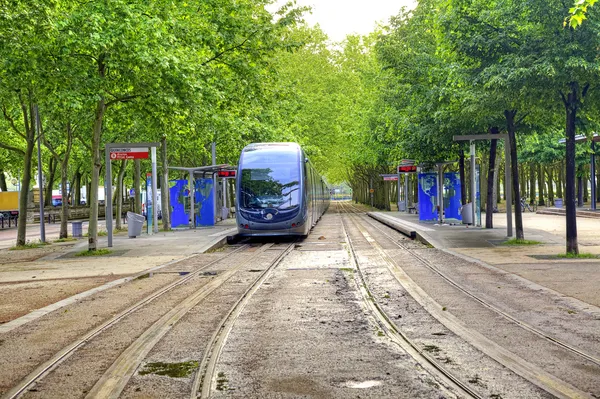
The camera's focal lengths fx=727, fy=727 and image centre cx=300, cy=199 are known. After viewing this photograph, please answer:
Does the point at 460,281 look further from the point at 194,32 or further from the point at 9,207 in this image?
the point at 9,207

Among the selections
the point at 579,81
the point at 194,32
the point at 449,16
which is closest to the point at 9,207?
the point at 194,32

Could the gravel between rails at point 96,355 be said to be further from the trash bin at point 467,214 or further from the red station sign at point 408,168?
the red station sign at point 408,168

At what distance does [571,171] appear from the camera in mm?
15977

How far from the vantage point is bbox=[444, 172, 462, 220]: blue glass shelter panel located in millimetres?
32312

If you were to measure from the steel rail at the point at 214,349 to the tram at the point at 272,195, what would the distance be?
37.9 ft

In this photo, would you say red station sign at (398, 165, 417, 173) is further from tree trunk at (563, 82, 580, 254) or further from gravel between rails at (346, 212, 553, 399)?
gravel between rails at (346, 212, 553, 399)

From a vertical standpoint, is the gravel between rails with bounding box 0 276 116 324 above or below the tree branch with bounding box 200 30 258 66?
below

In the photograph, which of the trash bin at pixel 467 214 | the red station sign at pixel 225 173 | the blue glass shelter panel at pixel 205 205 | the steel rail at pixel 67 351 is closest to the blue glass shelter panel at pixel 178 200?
the blue glass shelter panel at pixel 205 205

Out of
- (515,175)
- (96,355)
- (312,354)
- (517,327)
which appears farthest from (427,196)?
(96,355)

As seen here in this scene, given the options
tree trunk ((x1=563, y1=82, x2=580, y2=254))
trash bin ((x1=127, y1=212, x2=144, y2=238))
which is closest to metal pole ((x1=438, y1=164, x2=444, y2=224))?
trash bin ((x1=127, y1=212, x2=144, y2=238))

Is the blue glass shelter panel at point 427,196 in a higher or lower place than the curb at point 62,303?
higher

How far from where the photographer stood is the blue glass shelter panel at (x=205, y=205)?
3378 centimetres

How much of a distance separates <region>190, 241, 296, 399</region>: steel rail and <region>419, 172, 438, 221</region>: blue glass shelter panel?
2322 centimetres

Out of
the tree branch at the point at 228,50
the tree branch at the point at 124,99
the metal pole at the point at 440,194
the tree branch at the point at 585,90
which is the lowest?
the metal pole at the point at 440,194
